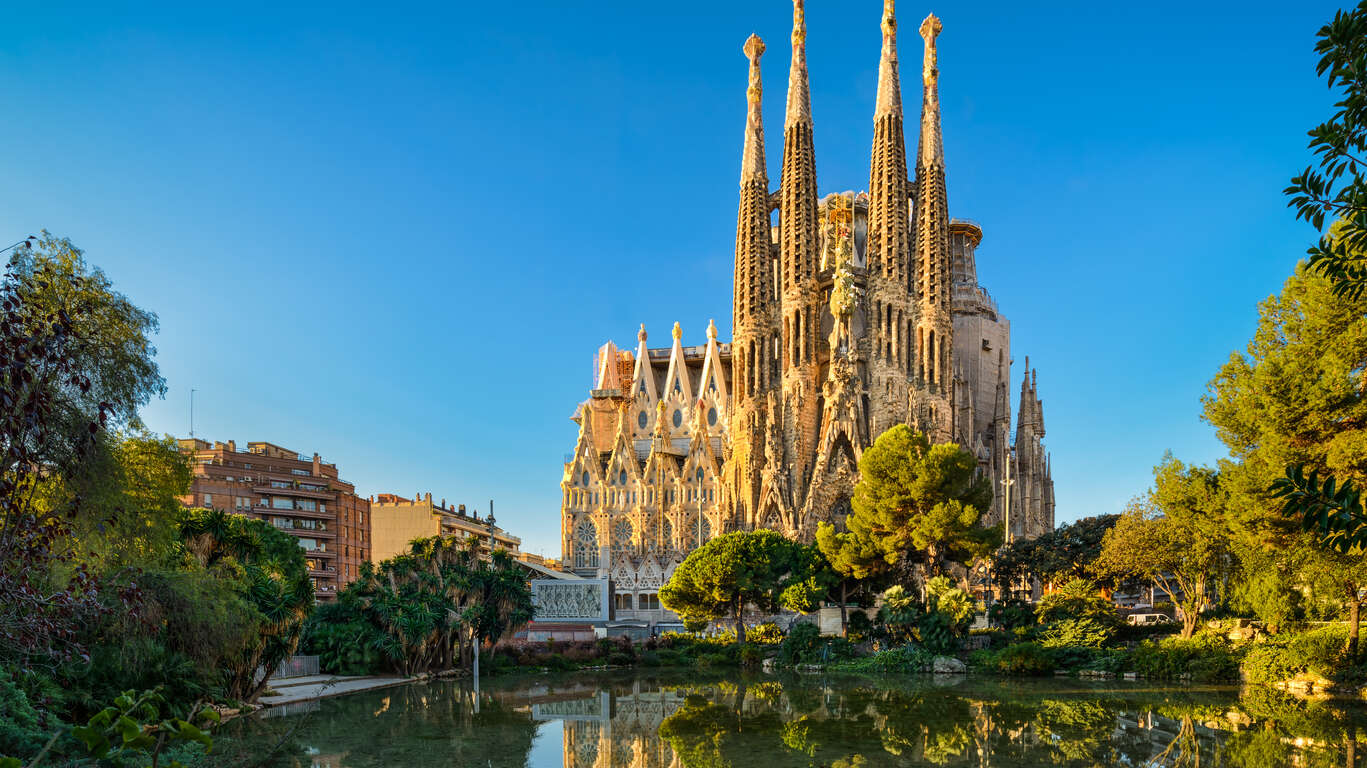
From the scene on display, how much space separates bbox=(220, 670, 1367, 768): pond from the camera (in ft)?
46.4

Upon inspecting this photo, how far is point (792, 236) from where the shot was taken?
52.5m

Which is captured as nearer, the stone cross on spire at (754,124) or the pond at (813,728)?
the pond at (813,728)

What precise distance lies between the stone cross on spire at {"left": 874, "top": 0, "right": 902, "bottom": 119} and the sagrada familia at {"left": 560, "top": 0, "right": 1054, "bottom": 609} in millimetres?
86

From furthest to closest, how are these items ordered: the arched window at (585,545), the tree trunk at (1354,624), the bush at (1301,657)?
the arched window at (585,545) < the bush at (1301,657) < the tree trunk at (1354,624)

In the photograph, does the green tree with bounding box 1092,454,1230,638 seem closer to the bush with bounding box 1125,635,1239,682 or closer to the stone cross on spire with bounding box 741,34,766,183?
the bush with bounding box 1125,635,1239,682

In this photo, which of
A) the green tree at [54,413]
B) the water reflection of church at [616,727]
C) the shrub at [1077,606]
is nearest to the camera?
the green tree at [54,413]

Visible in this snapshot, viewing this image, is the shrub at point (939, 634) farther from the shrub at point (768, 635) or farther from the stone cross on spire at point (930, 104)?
the stone cross on spire at point (930, 104)

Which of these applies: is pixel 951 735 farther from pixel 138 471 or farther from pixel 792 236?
pixel 792 236

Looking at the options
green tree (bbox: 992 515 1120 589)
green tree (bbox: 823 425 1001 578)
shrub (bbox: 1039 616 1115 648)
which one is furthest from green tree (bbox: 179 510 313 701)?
green tree (bbox: 992 515 1120 589)

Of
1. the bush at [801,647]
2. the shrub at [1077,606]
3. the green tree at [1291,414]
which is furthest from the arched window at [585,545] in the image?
the green tree at [1291,414]

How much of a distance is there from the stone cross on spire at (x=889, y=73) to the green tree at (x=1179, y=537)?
1152 inches

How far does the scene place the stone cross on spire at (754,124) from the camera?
5466 centimetres

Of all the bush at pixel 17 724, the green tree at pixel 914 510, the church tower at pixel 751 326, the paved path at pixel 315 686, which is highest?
the church tower at pixel 751 326

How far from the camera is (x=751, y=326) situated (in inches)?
2064
